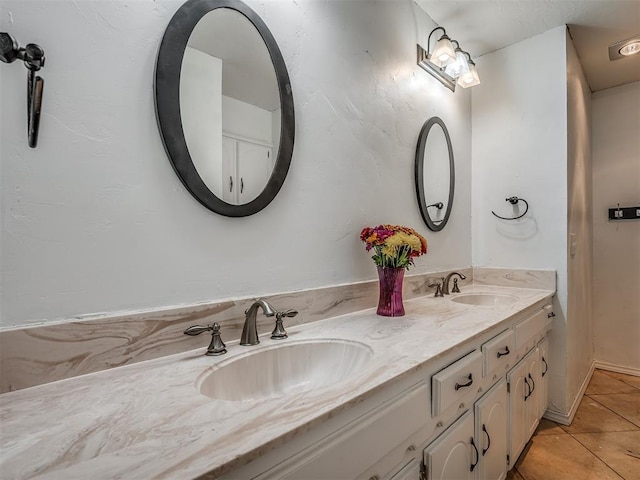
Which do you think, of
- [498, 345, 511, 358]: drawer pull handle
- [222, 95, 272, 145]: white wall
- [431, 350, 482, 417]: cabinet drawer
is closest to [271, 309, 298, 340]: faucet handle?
[431, 350, 482, 417]: cabinet drawer

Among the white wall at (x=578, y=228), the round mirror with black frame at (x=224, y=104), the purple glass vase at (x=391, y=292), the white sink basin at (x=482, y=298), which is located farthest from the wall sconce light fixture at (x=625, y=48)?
the round mirror with black frame at (x=224, y=104)

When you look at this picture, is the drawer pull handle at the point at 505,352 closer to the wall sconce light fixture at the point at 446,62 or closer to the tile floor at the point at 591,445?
the tile floor at the point at 591,445

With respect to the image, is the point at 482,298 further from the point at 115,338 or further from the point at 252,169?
the point at 115,338

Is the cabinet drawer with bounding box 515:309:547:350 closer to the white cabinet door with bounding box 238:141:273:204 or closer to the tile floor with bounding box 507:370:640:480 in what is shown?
the tile floor with bounding box 507:370:640:480

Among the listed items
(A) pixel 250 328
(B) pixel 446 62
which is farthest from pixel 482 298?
(A) pixel 250 328

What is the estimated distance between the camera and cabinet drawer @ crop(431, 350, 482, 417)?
35.9 inches

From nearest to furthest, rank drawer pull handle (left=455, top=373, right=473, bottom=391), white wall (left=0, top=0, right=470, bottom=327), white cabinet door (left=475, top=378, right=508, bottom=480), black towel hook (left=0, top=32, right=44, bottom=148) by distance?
1. black towel hook (left=0, top=32, right=44, bottom=148)
2. white wall (left=0, top=0, right=470, bottom=327)
3. drawer pull handle (left=455, top=373, right=473, bottom=391)
4. white cabinet door (left=475, top=378, right=508, bottom=480)

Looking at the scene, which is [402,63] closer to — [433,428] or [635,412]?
[433,428]

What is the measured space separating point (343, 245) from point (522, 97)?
1.76 metres

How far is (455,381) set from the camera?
3.26 ft

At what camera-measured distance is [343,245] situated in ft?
4.69

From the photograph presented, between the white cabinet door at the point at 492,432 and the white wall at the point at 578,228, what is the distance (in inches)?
39.3

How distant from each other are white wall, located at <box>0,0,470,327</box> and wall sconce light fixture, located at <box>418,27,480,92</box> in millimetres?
537

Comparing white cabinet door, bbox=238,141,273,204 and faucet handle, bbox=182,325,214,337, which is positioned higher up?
white cabinet door, bbox=238,141,273,204
